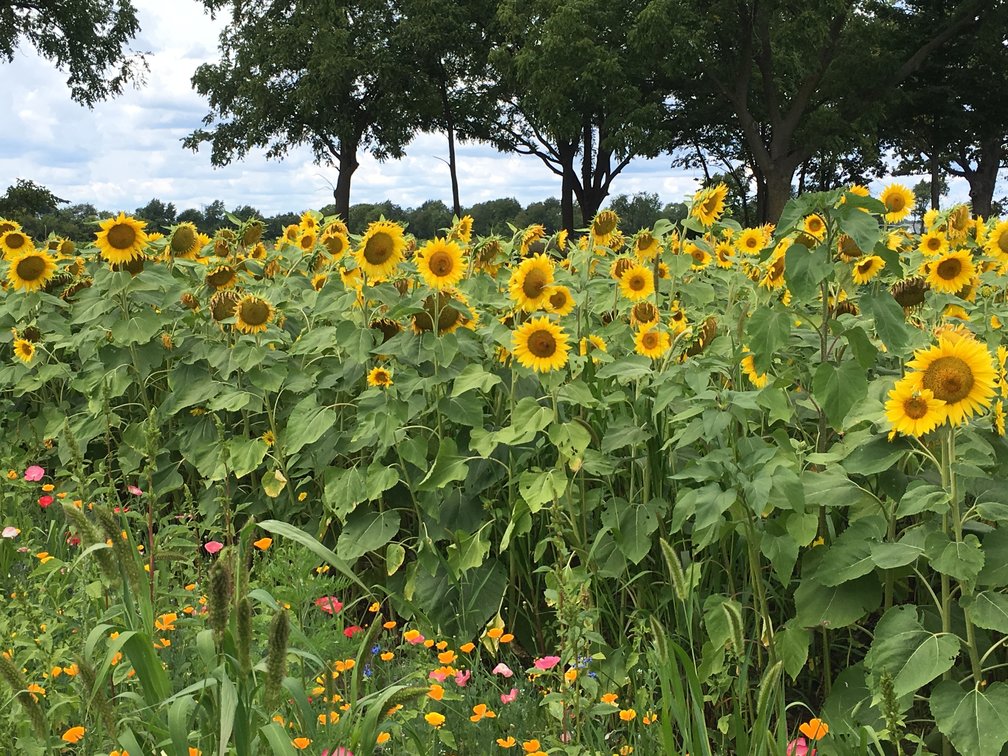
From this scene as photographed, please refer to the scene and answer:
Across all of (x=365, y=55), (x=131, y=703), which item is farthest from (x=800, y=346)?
(x=365, y=55)

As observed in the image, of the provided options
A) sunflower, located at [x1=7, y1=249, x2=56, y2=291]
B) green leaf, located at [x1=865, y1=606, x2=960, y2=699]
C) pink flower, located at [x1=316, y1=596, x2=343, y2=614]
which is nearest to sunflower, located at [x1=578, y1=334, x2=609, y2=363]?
pink flower, located at [x1=316, y1=596, x2=343, y2=614]

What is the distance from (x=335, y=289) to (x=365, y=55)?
28.3 metres

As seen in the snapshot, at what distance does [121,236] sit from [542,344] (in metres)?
2.36

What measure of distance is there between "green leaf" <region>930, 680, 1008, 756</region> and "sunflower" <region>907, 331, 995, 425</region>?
25.0 inches

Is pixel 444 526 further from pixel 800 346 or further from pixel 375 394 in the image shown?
pixel 800 346

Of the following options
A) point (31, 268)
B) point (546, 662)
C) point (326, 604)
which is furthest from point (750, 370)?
point (31, 268)

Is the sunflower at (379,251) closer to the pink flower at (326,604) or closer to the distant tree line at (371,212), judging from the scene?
the pink flower at (326,604)

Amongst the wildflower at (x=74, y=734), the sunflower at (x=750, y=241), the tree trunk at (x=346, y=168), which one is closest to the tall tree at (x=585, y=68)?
the tree trunk at (x=346, y=168)

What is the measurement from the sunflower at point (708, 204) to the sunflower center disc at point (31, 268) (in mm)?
3245

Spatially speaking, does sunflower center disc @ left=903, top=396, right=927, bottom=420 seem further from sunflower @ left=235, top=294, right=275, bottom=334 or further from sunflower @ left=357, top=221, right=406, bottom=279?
sunflower @ left=235, top=294, right=275, bottom=334

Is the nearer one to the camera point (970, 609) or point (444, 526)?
point (970, 609)

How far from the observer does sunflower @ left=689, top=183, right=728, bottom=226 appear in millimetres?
3961

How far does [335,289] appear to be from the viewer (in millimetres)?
4219

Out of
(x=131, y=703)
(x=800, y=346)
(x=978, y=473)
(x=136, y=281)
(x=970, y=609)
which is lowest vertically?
(x=131, y=703)
